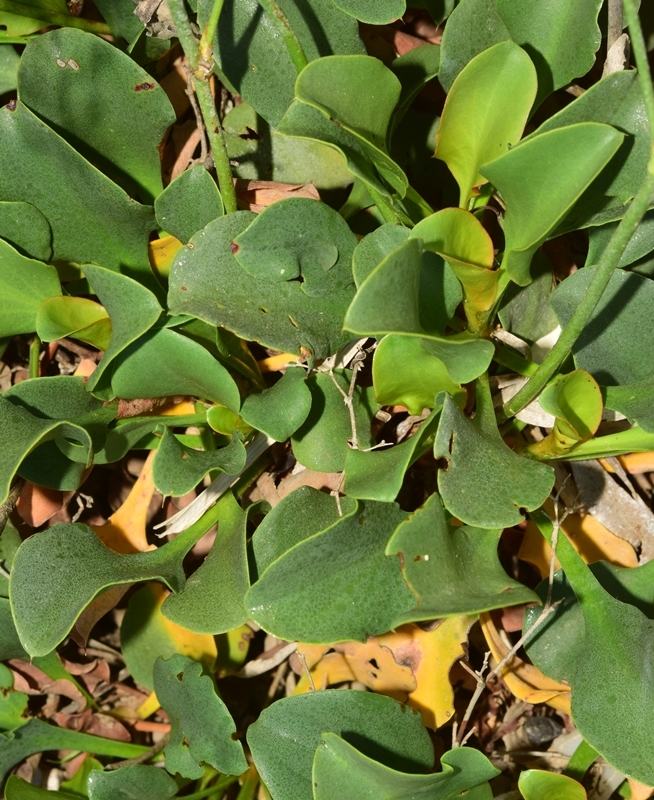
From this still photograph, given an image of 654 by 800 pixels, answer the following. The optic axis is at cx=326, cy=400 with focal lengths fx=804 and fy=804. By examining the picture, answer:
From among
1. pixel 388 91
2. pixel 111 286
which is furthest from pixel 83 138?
pixel 388 91

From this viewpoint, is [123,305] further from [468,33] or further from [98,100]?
[468,33]

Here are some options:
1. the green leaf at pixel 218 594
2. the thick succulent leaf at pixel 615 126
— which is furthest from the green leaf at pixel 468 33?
the green leaf at pixel 218 594

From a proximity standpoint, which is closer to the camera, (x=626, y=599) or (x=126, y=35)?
(x=626, y=599)

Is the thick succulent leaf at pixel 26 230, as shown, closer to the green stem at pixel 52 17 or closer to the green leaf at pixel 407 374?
the green stem at pixel 52 17

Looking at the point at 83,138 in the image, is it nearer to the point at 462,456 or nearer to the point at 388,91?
the point at 388,91

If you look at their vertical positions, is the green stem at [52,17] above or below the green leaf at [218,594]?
above

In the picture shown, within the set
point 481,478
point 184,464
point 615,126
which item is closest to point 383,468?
point 481,478
